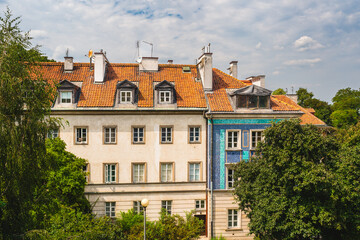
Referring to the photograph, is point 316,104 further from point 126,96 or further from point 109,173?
point 109,173

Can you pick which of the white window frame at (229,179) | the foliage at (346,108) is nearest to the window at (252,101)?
the white window frame at (229,179)

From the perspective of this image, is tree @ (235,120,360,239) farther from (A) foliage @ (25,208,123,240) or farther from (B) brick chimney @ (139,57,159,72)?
(B) brick chimney @ (139,57,159,72)

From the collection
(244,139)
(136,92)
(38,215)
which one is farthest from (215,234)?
(38,215)

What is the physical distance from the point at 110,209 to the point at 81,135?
6.56m

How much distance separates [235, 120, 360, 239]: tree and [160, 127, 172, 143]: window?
9024 millimetres

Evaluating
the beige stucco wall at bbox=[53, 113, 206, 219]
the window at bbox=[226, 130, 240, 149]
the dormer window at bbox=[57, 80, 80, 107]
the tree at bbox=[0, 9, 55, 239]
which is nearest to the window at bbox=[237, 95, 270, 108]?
the window at bbox=[226, 130, 240, 149]

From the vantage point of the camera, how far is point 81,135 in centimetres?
2469

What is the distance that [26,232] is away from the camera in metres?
11.8

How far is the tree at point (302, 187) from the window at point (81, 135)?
14441 mm

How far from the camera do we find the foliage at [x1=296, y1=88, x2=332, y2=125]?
6950 centimetres

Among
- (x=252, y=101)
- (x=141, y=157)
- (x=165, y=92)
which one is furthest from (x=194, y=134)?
(x=252, y=101)

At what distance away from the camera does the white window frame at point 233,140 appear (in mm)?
25266

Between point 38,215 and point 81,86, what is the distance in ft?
49.0

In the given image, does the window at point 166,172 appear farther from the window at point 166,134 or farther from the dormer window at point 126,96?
the dormer window at point 126,96
